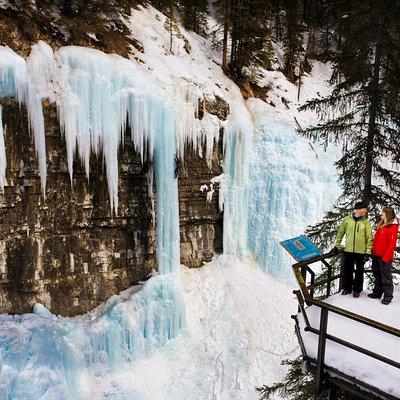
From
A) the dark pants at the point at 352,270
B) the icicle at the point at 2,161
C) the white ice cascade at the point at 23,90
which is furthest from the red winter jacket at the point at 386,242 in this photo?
the icicle at the point at 2,161

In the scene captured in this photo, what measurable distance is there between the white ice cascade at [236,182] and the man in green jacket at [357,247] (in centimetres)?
817

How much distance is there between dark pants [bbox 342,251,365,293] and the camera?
5309 mm

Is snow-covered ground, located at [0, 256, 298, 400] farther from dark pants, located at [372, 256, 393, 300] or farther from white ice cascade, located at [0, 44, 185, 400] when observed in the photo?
dark pants, located at [372, 256, 393, 300]

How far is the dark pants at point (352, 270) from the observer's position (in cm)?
531

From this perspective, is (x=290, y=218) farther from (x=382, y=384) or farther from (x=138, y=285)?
(x=382, y=384)

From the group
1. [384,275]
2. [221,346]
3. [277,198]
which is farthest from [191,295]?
[384,275]

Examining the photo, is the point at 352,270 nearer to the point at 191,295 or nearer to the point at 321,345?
the point at 321,345

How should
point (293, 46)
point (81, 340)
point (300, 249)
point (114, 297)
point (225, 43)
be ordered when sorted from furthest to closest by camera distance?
1. point (293, 46)
2. point (225, 43)
3. point (114, 297)
4. point (81, 340)
5. point (300, 249)

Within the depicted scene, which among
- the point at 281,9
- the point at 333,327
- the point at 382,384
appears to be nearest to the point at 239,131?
the point at 333,327

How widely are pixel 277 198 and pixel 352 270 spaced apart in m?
8.52

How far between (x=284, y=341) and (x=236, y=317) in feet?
5.14

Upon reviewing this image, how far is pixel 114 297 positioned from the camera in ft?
36.8

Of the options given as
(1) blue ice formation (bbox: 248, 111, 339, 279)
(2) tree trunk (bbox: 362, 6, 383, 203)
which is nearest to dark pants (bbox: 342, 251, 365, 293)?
(2) tree trunk (bbox: 362, 6, 383, 203)

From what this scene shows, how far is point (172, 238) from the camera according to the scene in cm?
1187
